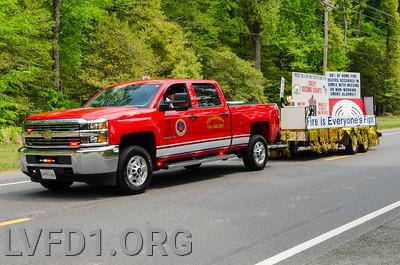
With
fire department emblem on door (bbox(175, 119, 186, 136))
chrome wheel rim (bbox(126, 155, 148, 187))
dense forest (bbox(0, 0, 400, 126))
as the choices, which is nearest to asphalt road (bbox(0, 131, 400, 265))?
chrome wheel rim (bbox(126, 155, 148, 187))

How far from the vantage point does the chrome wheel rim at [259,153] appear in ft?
40.4

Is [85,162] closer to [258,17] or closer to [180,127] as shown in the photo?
[180,127]

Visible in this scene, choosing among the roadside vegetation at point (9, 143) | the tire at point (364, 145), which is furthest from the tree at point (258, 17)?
the tire at point (364, 145)

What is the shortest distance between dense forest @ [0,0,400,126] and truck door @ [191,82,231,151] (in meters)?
17.7

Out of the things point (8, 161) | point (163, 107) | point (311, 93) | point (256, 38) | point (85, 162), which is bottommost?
point (8, 161)

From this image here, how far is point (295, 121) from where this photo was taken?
47.3 ft

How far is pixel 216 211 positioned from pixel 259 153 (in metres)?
4.97

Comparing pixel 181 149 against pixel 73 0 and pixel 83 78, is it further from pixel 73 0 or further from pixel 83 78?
pixel 73 0

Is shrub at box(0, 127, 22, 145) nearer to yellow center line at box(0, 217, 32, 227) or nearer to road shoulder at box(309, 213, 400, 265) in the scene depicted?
yellow center line at box(0, 217, 32, 227)

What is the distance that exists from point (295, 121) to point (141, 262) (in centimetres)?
981

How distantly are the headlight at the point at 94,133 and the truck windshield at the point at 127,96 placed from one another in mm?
1175

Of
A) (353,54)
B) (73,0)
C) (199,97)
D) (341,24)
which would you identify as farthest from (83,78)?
(341,24)

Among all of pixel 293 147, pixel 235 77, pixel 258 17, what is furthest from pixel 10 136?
pixel 258 17

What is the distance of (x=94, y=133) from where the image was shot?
8.55 meters
